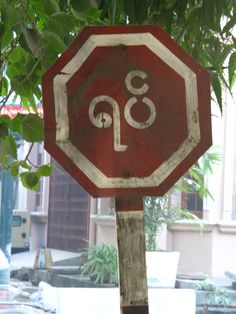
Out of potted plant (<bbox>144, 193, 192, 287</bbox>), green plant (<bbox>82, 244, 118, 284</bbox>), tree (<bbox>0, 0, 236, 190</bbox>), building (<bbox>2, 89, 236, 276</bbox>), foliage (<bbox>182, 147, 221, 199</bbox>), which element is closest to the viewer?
tree (<bbox>0, 0, 236, 190</bbox>)

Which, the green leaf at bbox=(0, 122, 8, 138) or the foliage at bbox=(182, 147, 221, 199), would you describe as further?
the foliage at bbox=(182, 147, 221, 199)

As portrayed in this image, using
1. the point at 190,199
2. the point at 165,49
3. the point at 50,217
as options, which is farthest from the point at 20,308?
the point at 50,217

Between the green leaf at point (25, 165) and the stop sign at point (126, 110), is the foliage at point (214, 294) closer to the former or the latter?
the green leaf at point (25, 165)

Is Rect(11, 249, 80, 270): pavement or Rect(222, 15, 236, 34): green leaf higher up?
Rect(222, 15, 236, 34): green leaf

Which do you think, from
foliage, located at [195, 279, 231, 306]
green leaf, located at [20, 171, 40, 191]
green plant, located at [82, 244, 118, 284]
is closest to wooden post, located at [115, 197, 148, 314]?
green leaf, located at [20, 171, 40, 191]

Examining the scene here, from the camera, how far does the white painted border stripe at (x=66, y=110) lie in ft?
4.76

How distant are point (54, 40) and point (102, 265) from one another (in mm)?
6369

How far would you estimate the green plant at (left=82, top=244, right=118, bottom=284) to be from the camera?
7.43 metres

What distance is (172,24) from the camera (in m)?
1.75

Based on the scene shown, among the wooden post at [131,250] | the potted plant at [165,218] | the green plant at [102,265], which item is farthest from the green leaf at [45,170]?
the green plant at [102,265]

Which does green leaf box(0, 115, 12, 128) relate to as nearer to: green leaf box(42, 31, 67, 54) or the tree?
the tree

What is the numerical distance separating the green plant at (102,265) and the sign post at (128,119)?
5.74 m

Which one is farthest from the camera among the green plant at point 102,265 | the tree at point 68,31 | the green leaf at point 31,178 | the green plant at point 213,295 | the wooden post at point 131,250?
the green plant at point 102,265

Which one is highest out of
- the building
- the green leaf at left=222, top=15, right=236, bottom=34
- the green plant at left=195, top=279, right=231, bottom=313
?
the green leaf at left=222, top=15, right=236, bottom=34
